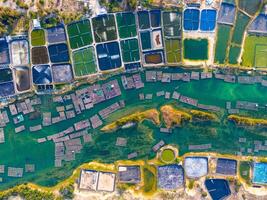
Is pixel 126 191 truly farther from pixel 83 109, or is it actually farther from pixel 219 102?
pixel 219 102

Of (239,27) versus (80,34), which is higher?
(80,34)

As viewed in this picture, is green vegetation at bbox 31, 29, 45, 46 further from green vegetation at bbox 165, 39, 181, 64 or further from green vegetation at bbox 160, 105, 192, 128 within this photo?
green vegetation at bbox 160, 105, 192, 128

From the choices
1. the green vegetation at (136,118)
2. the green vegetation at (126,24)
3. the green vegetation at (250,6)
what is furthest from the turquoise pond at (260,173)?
the green vegetation at (126,24)

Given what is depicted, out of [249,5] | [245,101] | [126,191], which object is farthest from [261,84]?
[126,191]

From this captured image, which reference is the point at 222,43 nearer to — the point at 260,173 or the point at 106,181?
the point at 260,173

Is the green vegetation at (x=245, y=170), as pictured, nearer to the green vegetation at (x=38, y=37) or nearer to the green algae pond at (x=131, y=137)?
the green algae pond at (x=131, y=137)

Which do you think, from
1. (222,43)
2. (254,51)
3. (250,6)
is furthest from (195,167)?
(250,6)

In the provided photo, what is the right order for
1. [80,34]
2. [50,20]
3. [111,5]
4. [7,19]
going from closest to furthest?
[7,19], [50,20], [111,5], [80,34]

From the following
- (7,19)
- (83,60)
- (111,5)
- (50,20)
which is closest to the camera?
(7,19)
